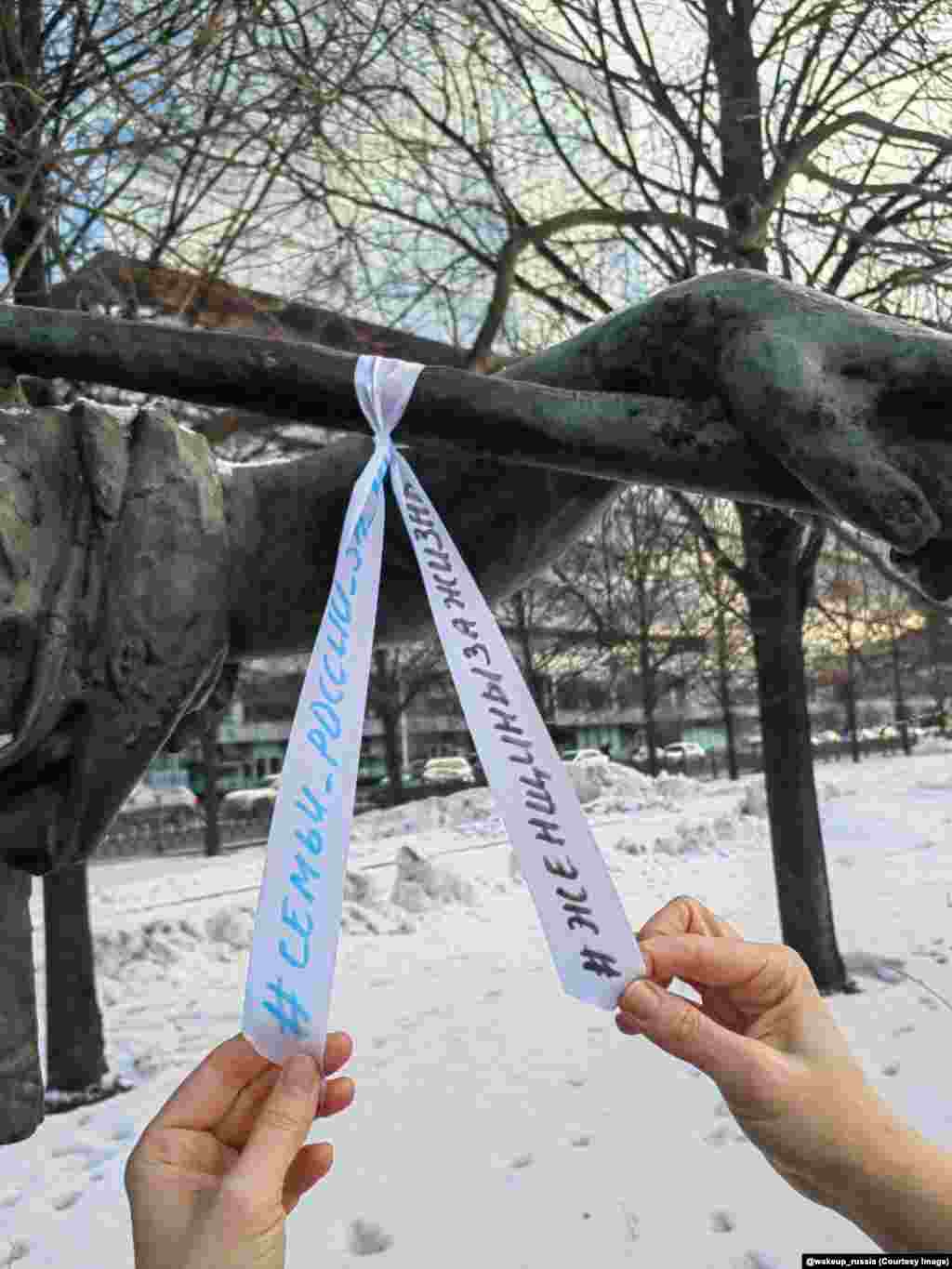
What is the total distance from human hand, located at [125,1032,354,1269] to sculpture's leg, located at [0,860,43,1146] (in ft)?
1.70

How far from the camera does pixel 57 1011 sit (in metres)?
5.75

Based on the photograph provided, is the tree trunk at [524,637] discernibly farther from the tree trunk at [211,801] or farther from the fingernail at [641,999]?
the fingernail at [641,999]

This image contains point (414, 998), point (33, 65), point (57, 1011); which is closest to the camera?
point (33, 65)

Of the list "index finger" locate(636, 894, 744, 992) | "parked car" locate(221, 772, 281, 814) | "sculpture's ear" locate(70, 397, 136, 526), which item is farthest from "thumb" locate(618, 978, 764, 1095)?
"parked car" locate(221, 772, 281, 814)

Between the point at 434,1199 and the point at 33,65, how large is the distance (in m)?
5.10

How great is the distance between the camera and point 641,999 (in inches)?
42.1

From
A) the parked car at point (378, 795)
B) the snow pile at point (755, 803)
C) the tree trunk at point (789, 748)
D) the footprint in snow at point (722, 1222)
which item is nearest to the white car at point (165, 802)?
the parked car at point (378, 795)

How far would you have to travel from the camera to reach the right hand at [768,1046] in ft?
3.54

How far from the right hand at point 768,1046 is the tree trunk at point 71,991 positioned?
509 centimetres

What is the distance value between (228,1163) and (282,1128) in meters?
0.16

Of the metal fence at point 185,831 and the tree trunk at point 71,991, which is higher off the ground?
the tree trunk at point 71,991

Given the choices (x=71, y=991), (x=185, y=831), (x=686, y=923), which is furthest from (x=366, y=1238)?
(x=185, y=831)

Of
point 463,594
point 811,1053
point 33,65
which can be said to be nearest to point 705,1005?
point 811,1053

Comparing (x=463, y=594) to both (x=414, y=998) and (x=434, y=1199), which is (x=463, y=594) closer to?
(x=434, y=1199)
